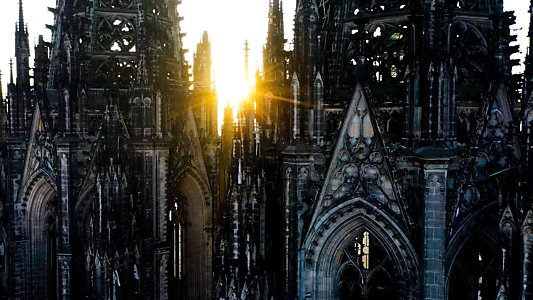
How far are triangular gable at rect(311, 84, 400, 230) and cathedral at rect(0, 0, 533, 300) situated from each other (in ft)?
0.17

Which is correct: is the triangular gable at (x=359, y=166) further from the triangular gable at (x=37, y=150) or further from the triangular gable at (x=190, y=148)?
the triangular gable at (x=37, y=150)

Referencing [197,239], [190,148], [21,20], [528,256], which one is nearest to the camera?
[528,256]

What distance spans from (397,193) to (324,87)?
4.91m

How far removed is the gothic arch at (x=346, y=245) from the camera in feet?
63.9

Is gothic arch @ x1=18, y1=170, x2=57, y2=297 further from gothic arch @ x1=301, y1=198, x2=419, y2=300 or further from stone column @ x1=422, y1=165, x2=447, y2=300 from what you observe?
stone column @ x1=422, y1=165, x2=447, y2=300

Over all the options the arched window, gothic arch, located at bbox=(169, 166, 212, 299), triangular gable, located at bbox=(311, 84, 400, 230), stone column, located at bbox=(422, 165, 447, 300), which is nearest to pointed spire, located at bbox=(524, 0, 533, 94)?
stone column, located at bbox=(422, 165, 447, 300)

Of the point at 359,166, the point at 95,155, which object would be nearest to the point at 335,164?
the point at 359,166

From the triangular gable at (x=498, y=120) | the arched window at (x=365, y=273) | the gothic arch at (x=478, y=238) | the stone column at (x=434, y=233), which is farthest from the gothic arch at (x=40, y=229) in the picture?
the triangular gable at (x=498, y=120)

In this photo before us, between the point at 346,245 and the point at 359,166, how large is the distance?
3090 mm

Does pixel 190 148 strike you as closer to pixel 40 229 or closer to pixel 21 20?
pixel 40 229

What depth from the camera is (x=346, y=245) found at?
67.9 feet

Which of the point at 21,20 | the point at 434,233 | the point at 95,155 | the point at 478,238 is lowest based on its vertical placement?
the point at 478,238

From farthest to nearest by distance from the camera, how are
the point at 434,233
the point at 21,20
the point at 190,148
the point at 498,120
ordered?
1. the point at 21,20
2. the point at 190,148
3. the point at 498,120
4. the point at 434,233

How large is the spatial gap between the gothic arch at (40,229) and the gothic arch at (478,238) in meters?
21.3
